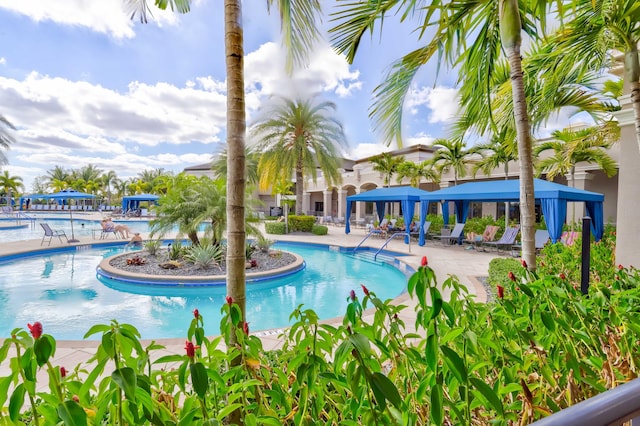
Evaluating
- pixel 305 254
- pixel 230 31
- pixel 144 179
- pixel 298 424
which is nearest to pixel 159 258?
pixel 305 254

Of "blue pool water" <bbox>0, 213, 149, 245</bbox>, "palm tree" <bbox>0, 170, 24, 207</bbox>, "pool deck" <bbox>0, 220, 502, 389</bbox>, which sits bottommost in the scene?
"pool deck" <bbox>0, 220, 502, 389</bbox>

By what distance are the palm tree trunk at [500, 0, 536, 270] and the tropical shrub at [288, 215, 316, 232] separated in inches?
655

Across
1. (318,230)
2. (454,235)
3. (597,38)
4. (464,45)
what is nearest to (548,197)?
(454,235)

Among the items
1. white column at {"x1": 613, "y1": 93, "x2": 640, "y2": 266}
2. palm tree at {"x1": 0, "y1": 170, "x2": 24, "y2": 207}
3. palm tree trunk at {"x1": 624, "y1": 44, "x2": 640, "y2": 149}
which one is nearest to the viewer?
palm tree trunk at {"x1": 624, "y1": 44, "x2": 640, "y2": 149}

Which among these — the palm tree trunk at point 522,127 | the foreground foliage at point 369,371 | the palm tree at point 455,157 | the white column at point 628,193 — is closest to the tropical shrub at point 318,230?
the palm tree at point 455,157

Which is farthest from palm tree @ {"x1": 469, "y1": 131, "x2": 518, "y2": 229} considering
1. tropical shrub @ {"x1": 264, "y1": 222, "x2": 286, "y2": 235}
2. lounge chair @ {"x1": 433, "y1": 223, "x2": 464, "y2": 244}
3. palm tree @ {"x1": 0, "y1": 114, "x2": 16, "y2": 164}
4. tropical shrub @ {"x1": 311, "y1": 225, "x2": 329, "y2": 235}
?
palm tree @ {"x1": 0, "y1": 114, "x2": 16, "y2": 164}

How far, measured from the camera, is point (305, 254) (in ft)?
46.3

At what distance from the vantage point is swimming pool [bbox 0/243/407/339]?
6.15m

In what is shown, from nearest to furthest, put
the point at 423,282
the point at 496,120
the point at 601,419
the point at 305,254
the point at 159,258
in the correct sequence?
the point at 601,419, the point at 423,282, the point at 496,120, the point at 159,258, the point at 305,254

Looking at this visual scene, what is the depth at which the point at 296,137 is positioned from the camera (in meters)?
18.8

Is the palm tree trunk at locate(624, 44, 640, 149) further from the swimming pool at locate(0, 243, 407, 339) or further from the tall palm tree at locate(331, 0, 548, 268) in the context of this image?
the swimming pool at locate(0, 243, 407, 339)

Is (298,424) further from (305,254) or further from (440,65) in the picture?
(305,254)

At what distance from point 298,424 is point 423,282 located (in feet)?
2.06

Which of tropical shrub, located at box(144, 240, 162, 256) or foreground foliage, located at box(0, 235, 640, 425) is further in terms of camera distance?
tropical shrub, located at box(144, 240, 162, 256)
